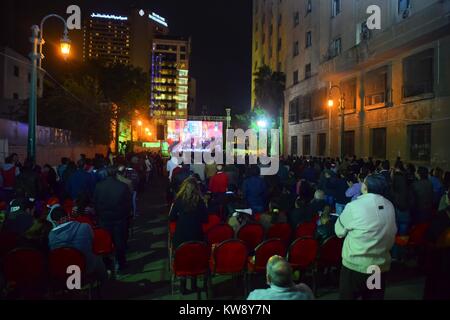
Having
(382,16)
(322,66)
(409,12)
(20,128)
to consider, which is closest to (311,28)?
(322,66)

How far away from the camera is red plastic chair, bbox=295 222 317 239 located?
21.7 ft

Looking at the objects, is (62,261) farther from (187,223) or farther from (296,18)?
(296,18)

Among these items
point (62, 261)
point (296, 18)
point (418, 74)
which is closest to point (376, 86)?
point (418, 74)

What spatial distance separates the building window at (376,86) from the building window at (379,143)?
1.68 m

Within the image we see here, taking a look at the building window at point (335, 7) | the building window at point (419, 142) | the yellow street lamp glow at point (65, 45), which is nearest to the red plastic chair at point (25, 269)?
the yellow street lamp glow at point (65, 45)

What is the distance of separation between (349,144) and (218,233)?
21.2 m

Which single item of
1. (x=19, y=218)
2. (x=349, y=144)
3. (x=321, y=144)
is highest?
(x=321, y=144)

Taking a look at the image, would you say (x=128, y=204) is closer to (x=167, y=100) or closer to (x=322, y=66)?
(x=322, y=66)

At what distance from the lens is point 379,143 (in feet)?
72.1

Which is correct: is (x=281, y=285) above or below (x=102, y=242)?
above

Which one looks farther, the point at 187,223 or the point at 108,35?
the point at 108,35

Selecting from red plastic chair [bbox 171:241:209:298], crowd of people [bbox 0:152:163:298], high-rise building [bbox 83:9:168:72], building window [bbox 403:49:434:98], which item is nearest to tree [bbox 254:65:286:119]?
building window [bbox 403:49:434:98]

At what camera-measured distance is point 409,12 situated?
18.8 m

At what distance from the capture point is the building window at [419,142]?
57.4ft
